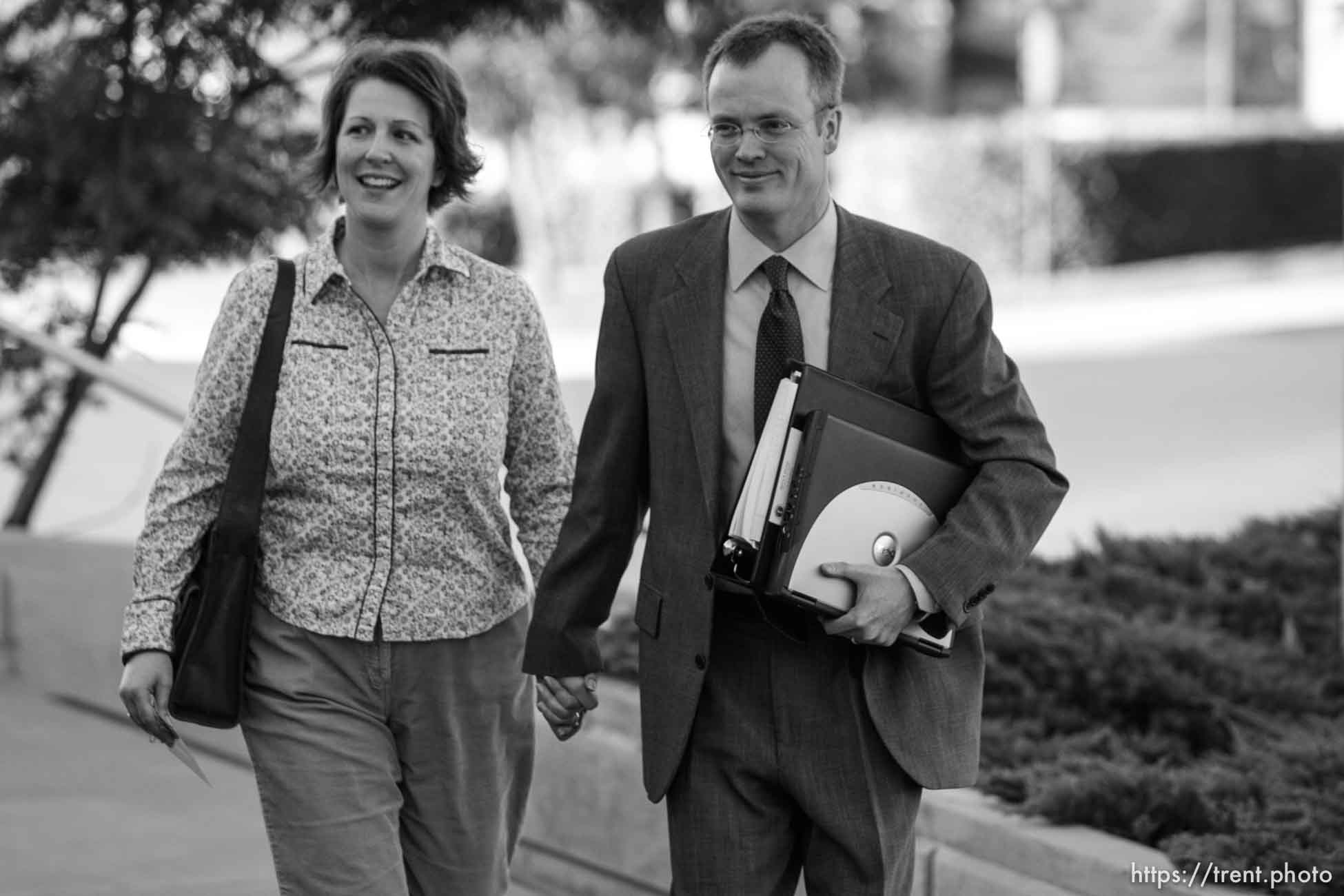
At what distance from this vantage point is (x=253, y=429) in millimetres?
3752

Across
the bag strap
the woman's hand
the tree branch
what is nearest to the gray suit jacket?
the bag strap

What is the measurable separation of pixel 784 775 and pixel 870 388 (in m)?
0.63

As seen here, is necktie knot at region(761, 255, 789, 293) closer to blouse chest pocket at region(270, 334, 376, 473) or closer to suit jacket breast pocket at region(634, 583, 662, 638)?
suit jacket breast pocket at region(634, 583, 662, 638)

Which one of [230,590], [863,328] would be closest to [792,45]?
[863,328]

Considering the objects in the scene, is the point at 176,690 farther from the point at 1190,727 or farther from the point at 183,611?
the point at 1190,727

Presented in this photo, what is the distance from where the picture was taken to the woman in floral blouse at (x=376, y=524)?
3.74 meters

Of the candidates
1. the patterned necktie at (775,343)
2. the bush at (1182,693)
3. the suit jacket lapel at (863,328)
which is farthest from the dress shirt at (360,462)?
the bush at (1182,693)

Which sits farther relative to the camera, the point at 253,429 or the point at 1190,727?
the point at 1190,727

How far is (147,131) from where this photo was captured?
27.9ft

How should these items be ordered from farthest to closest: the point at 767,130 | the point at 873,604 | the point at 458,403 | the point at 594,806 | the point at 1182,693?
1. the point at 1182,693
2. the point at 594,806
3. the point at 458,403
4. the point at 767,130
5. the point at 873,604

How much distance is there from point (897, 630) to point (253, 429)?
1268 mm

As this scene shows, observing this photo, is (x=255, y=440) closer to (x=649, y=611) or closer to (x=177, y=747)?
(x=177, y=747)

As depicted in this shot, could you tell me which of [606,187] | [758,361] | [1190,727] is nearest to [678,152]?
[606,187]

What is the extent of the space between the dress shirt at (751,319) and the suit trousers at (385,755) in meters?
0.78
